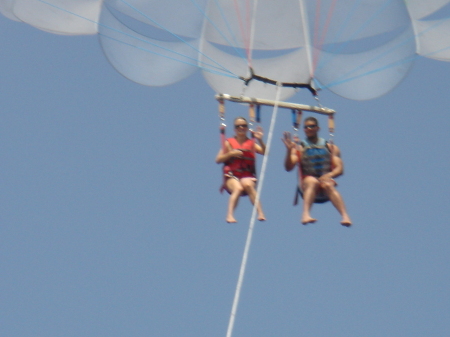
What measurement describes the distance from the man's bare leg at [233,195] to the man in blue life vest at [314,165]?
670 millimetres

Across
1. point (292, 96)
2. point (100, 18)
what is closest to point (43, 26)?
point (100, 18)

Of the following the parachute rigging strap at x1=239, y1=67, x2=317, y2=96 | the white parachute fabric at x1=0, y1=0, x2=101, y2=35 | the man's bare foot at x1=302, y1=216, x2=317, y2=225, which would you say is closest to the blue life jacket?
the man's bare foot at x1=302, y1=216, x2=317, y2=225

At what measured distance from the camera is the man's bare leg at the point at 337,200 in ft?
45.3

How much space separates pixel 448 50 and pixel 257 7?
281cm

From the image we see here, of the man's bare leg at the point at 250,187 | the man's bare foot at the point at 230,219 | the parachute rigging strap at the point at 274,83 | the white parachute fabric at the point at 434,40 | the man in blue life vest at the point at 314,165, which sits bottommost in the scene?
the man's bare foot at the point at 230,219

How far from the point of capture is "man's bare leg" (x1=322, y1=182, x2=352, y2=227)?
45.3ft

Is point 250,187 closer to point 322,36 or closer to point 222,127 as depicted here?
point 222,127

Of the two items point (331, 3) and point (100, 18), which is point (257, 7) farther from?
point (100, 18)

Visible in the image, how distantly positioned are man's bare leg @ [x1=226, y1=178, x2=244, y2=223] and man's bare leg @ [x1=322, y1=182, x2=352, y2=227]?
3.52ft

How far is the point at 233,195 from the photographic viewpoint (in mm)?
14000

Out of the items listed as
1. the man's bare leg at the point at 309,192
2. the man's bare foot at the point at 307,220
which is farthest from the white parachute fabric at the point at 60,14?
the man's bare foot at the point at 307,220

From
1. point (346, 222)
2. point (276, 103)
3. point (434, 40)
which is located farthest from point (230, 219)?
point (434, 40)

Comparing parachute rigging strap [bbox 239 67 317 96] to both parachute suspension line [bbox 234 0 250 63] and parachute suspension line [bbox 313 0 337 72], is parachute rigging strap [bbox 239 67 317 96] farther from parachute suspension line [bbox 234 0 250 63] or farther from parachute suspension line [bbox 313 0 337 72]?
parachute suspension line [bbox 234 0 250 63]

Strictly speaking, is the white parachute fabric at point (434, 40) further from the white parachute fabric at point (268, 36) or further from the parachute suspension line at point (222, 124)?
the parachute suspension line at point (222, 124)
